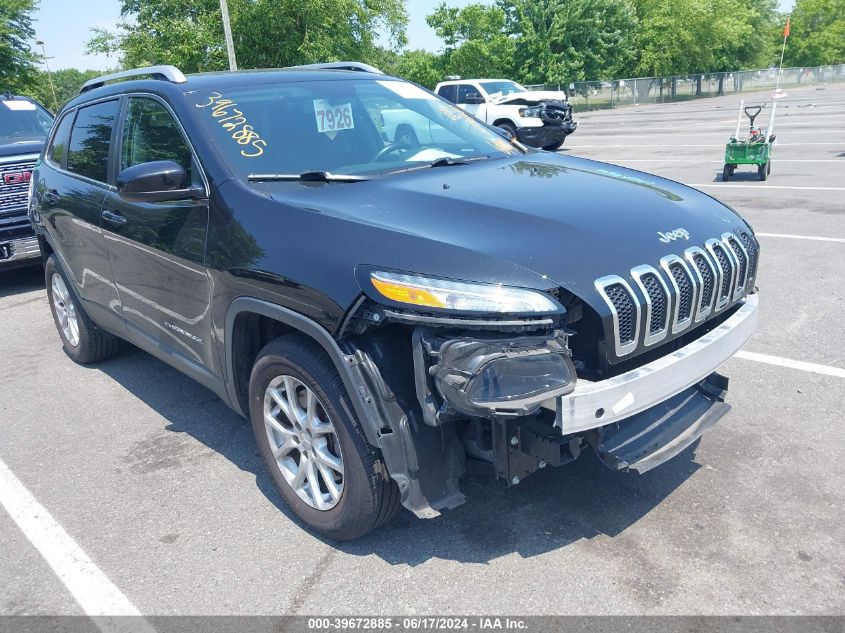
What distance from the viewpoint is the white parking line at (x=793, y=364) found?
4.34 meters

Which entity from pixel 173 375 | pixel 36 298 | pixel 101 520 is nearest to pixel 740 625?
pixel 101 520

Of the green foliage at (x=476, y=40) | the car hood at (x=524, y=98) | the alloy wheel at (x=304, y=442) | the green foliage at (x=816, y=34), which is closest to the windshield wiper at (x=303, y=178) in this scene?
the alloy wheel at (x=304, y=442)

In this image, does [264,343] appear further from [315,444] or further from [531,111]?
[531,111]

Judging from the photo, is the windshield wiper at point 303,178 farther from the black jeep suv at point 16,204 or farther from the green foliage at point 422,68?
the green foliage at point 422,68

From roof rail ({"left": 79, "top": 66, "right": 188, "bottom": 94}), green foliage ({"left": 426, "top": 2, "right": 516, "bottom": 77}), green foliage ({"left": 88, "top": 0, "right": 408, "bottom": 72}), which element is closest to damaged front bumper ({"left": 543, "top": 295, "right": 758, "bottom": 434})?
roof rail ({"left": 79, "top": 66, "right": 188, "bottom": 94})

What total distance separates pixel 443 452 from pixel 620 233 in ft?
3.59

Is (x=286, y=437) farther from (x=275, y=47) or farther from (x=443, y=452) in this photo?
(x=275, y=47)

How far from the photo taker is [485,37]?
43.2 metres

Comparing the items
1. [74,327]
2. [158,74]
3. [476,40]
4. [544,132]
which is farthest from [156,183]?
[476,40]

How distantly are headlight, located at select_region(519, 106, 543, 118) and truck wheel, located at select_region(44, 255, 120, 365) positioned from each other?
1489cm

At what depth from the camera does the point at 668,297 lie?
269 cm

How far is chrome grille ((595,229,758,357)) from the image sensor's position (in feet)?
8.36

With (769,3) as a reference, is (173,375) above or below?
below

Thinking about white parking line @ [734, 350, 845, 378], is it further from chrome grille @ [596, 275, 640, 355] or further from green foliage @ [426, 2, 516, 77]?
green foliage @ [426, 2, 516, 77]
